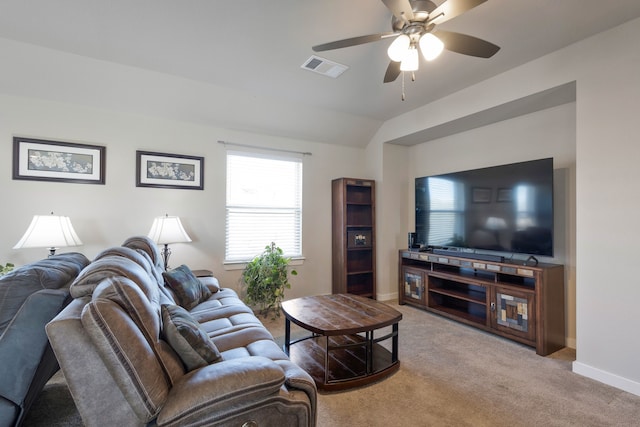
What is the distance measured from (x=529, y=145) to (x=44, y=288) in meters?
4.23

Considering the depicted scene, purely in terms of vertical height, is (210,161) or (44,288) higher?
(210,161)

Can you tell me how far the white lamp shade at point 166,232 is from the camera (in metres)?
3.05

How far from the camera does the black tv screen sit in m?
2.85

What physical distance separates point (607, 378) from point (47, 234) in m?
4.66

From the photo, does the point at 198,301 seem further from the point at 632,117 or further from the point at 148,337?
the point at 632,117

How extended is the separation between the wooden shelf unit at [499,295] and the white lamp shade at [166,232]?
9.58ft

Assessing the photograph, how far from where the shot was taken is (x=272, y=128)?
3.97 m

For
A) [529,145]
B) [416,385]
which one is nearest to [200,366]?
[416,385]

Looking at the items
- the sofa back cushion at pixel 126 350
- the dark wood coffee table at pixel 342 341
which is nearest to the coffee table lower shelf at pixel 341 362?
the dark wood coffee table at pixel 342 341

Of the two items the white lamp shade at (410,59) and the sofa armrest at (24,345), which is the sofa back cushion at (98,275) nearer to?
the sofa armrest at (24,345)

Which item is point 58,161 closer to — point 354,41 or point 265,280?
point 265,280

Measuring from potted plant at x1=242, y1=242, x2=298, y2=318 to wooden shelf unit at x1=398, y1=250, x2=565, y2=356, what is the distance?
1779mm

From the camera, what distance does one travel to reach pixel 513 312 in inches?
113

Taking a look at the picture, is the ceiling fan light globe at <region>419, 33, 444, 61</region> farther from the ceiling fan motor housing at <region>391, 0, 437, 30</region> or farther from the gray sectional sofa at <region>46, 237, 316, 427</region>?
the gray sectional sofa at <region>46, 237, 316, 427</region>
